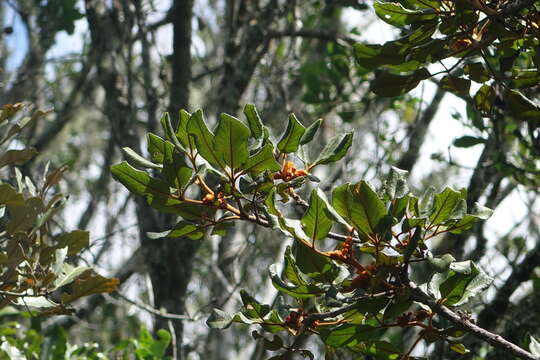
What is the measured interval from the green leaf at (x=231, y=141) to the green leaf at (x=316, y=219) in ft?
0.53

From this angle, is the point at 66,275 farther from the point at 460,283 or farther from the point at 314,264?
the point at 460,283

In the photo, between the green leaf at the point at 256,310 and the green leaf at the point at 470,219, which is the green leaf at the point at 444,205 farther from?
the green leaf at the point at 256,310

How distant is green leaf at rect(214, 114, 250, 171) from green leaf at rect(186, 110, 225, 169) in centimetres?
2

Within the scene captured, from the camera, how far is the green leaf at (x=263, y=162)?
131 centimetres

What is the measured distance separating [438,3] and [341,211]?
0.52 meters

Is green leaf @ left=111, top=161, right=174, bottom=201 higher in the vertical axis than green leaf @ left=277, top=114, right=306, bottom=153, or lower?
lower

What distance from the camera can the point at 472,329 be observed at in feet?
4.01

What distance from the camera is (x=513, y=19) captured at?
4.83ft

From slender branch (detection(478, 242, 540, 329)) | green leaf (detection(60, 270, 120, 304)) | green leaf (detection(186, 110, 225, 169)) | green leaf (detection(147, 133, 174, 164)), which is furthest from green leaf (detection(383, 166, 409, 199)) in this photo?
slender branch (detection(478, 242, 540, 329))

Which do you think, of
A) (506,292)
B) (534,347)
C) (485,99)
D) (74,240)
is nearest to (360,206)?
(534,347)

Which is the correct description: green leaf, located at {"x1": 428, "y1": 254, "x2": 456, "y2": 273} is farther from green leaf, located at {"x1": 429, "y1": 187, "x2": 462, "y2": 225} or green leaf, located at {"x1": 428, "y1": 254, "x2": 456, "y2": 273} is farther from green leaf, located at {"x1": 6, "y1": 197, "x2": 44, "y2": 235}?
green leaf, located at {"x1": 6, "y1": 197, "x2": 44, "y2": 235}

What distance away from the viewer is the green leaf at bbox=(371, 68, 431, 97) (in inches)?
62.0

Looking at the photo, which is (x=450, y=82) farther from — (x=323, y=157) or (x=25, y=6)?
(x=25, y=6)

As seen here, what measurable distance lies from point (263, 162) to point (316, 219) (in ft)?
0.51
